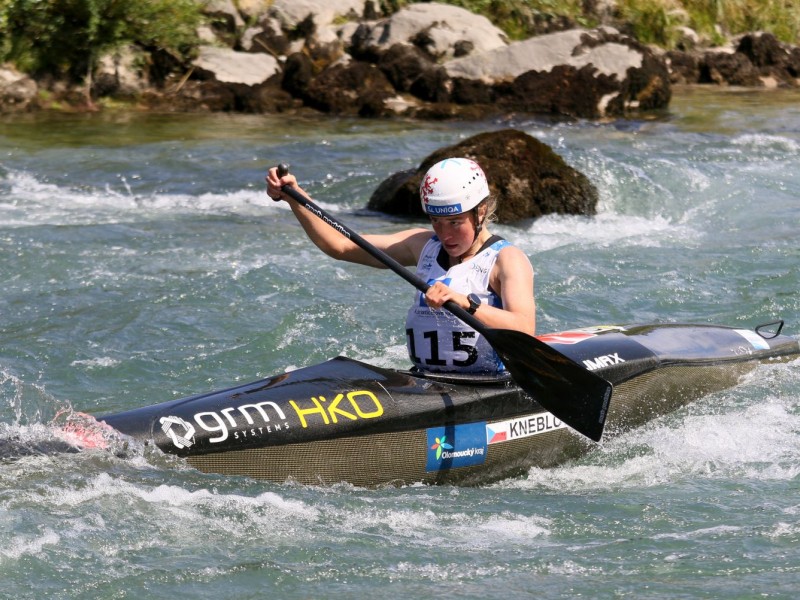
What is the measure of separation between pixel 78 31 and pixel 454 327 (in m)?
13.2

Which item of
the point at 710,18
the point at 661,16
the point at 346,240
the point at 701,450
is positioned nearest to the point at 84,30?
the point at 661,16

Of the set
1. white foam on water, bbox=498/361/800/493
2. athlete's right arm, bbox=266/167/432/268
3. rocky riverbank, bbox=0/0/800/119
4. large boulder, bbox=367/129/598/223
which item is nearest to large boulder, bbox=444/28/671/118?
rocky riverbank, bbox=0/0/800/119

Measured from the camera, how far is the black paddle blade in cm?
505

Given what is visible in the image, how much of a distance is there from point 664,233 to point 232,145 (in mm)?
6080

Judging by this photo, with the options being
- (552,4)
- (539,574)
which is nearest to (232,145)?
(552,4)

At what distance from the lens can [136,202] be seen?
11852mm

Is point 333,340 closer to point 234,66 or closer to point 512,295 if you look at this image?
point 512,295

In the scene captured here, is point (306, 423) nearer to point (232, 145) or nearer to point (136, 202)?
point (136, 202)

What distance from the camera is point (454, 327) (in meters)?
5.19

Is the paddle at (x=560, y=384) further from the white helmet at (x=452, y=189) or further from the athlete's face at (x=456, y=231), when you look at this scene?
the white helmet at (x=452, y=189)

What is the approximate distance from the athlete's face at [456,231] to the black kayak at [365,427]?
1.88ft

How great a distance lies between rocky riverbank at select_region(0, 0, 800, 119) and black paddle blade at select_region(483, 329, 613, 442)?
1192 centimetres

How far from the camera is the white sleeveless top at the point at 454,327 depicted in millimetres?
5145

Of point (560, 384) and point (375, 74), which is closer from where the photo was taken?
point (560, 384)
